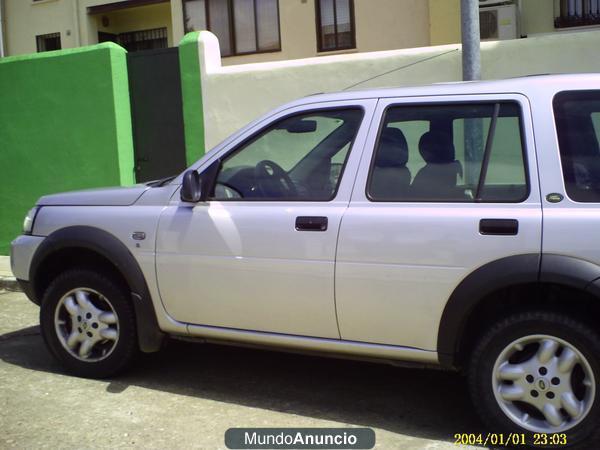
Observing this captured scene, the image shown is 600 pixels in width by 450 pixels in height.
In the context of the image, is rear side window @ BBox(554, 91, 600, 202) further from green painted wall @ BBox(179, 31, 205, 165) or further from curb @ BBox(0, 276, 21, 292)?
curb @ BBox(0, 276, 21, 292)

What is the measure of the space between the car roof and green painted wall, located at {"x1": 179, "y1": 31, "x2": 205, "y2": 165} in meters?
4.75

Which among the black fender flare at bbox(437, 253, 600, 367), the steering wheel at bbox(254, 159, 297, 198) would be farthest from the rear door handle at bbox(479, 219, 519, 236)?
the steering wheel at bbox(254, 159, 297, 198)

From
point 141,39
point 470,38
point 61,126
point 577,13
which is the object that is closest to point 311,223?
point 470,38

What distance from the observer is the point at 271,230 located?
4.08 meters

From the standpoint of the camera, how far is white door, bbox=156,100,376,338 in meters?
3.97

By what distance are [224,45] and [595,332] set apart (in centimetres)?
1283

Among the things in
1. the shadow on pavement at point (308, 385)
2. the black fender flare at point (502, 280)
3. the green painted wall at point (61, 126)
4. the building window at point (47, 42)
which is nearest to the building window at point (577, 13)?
the green painted wall at point (61, 126)

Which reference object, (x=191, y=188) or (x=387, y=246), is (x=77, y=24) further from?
(x=387, y=246)

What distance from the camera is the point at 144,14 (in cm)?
1742

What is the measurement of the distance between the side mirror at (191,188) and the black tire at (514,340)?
186cm

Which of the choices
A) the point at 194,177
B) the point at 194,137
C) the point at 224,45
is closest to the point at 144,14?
the point at 224,45

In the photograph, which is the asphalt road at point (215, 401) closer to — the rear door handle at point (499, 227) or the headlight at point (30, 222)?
the headlight at point (30, 222)

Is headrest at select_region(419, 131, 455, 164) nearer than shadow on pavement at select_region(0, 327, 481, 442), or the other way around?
headrest at select_region(419, 131, 455, 164)

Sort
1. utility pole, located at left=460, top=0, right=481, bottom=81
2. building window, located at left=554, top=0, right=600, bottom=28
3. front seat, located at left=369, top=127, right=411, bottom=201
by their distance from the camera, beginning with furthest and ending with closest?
building window, located at left=554, top=0, right=600, bottom=28 → utility pole, located at left=460, top=0, right=481, bottom=81 → front seat, located at left=369, top=127, right=411, bottom=201
